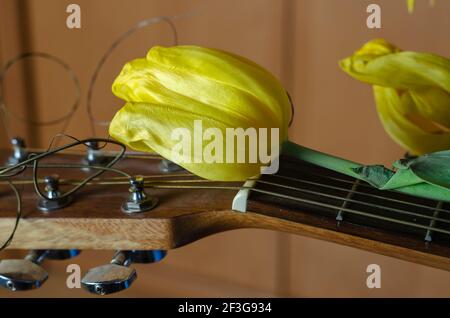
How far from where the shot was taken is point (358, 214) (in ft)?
1.36

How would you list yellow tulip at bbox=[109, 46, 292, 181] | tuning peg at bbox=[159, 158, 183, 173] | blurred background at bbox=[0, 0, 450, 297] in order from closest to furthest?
1. yellow tulip at bbox=[109, 46, 292, 181]
2. tuning peg at bbox=[159, 158, 183, 173]
3. blurred background at bbox=[0, 0, 450, 297]

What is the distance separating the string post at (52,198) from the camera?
44 cm

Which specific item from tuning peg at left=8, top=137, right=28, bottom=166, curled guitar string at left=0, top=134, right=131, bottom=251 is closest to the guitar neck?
curled guitar string at left=0, top=134, right=131, bottom=251

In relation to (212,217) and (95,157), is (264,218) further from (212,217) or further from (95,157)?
(95,157)

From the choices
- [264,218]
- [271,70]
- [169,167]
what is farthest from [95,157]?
[271,70]

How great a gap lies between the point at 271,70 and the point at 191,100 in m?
0.55

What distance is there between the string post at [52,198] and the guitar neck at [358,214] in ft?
0.46

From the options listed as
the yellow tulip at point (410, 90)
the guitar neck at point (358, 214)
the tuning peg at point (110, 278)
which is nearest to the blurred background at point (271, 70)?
the yellow tulip at point (410, 90)

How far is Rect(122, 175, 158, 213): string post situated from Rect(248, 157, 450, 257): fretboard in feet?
0.25

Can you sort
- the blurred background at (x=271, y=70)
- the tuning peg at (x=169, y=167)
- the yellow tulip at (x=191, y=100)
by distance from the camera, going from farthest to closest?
the blurred background at (x=271, y=70), the tuning peg at (x=169, y=167), the yellow tulip at (x=191, y=100)

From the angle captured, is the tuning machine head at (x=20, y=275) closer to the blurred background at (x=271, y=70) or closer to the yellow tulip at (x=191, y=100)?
the yellow tulip at (x=191, y=100)

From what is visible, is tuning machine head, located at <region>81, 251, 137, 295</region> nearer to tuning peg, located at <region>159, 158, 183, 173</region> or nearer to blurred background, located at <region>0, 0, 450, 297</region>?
tuning peg, located at <region>159, 158, 183, 173</region>

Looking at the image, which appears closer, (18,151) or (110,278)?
(110,278)

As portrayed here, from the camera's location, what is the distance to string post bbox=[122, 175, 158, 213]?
43 cm
